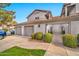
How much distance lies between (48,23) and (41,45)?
0.34 metres

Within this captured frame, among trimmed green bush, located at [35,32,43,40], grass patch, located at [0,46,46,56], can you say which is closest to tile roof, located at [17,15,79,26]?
trimmed green bush, located at [35,32,43,40]

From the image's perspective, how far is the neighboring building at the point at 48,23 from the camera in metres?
2.12

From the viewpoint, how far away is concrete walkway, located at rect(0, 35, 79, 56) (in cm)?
212

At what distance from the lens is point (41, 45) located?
2180 mm

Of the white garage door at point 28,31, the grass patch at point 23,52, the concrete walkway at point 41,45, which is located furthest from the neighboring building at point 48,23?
the grass patch at point 23,52

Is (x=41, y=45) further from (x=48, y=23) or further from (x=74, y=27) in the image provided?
(x=74, y=27)

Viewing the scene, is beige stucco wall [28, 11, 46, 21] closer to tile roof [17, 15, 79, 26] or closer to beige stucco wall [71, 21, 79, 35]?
tile roof [17, 15, 79, 26]

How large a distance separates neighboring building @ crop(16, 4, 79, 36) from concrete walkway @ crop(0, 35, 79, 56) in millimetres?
105

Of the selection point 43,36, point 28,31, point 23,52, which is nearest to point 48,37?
point 43,36

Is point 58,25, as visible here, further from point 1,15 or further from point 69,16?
point 1,15

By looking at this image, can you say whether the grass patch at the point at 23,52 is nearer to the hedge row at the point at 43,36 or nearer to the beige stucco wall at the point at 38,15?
the hedge row at the point at 43,36

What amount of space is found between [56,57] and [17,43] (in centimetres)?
60

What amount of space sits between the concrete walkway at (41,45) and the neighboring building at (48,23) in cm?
10

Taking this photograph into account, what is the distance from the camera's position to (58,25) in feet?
7.14
